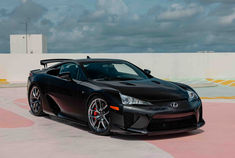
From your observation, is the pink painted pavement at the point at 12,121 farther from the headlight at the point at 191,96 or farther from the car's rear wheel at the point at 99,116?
the headlight at the point at 191,96

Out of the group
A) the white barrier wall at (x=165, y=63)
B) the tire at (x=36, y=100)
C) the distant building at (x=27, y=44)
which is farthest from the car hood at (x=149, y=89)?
the distant building at (x=27, y=44)

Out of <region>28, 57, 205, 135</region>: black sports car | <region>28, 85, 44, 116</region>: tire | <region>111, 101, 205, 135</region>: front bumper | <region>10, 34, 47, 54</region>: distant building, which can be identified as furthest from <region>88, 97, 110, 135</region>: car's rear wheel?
<region>10, 34, 47, 54</region>: distant building

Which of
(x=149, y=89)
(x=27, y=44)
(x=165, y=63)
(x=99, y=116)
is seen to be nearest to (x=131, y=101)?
(x=149, y=89)

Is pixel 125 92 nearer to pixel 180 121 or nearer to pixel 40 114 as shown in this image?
pixel 180 121

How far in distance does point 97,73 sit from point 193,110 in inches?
79.8

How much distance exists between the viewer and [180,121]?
251 inches

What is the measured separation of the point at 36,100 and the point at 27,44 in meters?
72.3

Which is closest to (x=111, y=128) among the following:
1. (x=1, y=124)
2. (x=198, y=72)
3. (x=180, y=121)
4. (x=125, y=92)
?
(x=125, y=92)

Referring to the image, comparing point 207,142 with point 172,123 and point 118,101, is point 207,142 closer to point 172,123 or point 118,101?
point 172,123

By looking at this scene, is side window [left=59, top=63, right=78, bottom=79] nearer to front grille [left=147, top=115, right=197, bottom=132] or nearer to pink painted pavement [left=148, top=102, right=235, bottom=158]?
front grille [left=147, top=115, right=197, bottom=132]

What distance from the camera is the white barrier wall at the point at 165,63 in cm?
2717

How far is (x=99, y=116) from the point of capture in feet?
21.7

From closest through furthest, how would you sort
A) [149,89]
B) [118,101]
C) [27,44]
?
[118,101], [149,89], [27,44]

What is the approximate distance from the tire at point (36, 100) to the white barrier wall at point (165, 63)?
18.2 metres
